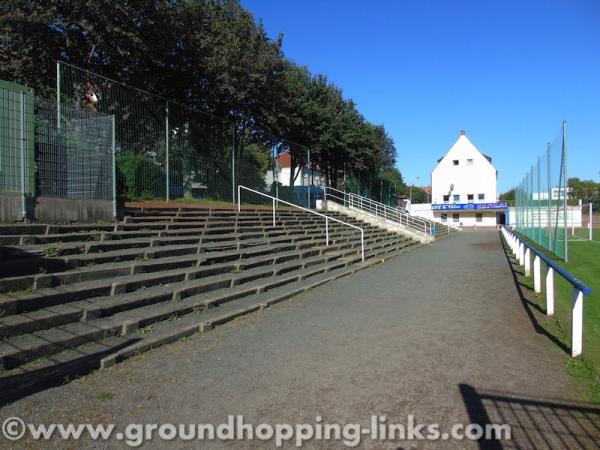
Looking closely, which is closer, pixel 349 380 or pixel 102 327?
pixel 349 380

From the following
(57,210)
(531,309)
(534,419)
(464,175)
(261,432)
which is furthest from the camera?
(464,175)

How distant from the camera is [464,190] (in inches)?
2665

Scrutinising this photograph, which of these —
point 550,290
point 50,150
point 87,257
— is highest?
point 50,150

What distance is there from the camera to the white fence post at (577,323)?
529 centimetres

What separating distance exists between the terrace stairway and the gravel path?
1.41 feet

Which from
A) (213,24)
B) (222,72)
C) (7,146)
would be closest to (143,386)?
(7,146)

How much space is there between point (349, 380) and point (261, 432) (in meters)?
1.35

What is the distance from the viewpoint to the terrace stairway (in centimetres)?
517

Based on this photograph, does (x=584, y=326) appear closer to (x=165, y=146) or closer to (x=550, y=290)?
(x=550, y=290)

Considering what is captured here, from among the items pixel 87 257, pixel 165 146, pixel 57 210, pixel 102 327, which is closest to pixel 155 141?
pixel 165 146

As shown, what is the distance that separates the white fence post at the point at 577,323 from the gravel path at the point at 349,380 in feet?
0.59

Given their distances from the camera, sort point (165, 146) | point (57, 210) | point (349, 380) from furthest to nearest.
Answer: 1. point (165, 146)
2. point (57, 210)
3. point (349, 380)

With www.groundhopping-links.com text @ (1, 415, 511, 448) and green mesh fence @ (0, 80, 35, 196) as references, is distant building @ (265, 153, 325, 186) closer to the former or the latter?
green mesh fence @ (0, 80, 35, 196)

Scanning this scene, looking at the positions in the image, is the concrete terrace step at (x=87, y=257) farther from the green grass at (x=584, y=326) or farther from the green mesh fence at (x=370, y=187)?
the green mesh fence at (x=370, y=187)
